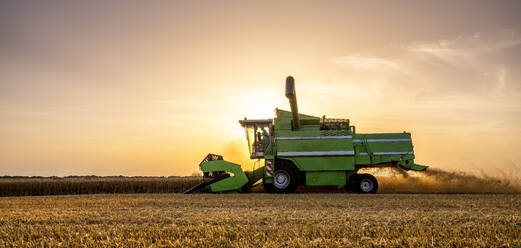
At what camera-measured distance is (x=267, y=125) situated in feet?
55.7

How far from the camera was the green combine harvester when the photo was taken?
15867 millimetres

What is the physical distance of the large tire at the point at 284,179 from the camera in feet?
51.6

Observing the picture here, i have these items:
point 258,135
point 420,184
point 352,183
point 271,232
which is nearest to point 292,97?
point 258,135

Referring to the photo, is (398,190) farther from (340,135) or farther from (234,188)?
(234,188)

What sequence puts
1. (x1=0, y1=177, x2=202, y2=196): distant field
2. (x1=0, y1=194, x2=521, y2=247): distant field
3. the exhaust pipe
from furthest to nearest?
(x1=0, y1=177, x2=202, y2=196): distant field
the exhaust pipe
(x1=0, y1=194, x2=521, y2=247): distant field

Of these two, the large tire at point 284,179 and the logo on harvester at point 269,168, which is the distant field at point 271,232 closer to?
the large tire at point 284,179

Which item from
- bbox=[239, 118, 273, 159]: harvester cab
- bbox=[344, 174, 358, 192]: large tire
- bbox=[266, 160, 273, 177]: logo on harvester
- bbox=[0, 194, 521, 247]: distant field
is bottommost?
bbox=[0, 194, 521, 247]: distant field

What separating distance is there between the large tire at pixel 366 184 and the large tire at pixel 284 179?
7.99 ft

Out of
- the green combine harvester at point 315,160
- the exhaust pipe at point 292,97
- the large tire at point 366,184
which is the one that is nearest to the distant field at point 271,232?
the exhaust pipe at point 292,97

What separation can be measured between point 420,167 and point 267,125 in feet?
21.0

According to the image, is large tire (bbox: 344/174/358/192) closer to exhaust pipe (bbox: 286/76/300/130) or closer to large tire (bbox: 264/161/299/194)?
large tire (bbox: 264/161/299/194)

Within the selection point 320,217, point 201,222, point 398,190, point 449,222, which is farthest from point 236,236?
point 398,190

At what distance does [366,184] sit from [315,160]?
2.18 metres

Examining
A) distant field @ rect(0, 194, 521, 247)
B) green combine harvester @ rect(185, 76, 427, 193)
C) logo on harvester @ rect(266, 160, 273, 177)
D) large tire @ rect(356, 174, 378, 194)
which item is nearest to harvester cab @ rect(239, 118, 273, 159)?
green combine harvester @ rect(185, 76, 427, 193)
